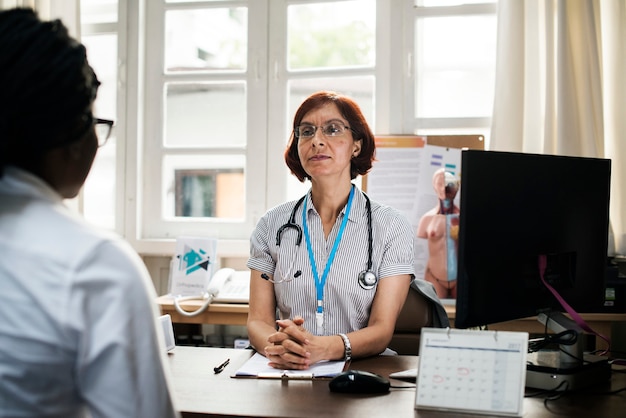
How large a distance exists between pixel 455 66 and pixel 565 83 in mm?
595

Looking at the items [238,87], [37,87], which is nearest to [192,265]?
[238,87]

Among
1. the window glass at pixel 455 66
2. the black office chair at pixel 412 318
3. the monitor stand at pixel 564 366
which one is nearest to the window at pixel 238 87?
the window glass at pixel 455 66

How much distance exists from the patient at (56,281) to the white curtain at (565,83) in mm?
2476

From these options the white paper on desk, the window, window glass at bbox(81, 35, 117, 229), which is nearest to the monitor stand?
the white paper on desk

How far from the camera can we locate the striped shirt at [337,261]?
212 centimetres

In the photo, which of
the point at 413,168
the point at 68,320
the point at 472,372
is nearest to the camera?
the point at 68,320

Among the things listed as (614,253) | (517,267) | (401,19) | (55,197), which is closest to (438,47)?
(401,19)

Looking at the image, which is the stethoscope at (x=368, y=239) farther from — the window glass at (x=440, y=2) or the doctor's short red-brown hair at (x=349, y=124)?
the window glass at (x=440, y=2)

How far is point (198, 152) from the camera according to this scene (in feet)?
12.0

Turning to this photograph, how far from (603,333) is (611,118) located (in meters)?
0.92

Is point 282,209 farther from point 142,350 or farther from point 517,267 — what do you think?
point 142,350

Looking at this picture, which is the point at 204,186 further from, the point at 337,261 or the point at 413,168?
the point at 337,261

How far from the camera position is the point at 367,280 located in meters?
2.10

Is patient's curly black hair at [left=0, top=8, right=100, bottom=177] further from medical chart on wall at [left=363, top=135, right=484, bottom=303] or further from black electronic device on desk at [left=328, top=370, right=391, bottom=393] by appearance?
medical chart on wall at [left=363, top=135, right=484, bottom=303]
